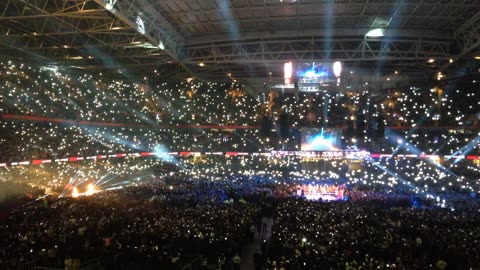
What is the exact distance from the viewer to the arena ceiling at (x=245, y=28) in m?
15.1

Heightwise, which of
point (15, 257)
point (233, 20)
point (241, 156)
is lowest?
point (15, 257)

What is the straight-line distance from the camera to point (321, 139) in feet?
100

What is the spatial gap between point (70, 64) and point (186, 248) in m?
19.2

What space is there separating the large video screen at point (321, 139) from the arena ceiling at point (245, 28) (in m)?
9.26

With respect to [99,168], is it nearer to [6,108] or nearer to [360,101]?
[6,108]

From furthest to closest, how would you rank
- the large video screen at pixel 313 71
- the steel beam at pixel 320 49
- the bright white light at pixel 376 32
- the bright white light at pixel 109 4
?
1. the large video screen at pixel 313 71
2. the steel beam at pixel 320 49
3. the bright white light at pixel 376 32
4. the bright white light at pixel 109 4

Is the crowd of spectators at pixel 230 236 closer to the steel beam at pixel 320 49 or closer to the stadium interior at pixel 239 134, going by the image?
the stadium interior at pixel 239 134

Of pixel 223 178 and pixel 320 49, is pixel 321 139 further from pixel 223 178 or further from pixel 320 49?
pixel 320 49

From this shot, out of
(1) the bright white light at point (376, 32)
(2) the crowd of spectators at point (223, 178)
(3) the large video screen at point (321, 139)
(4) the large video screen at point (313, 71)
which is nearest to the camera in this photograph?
(2) the crowd of spectators at point (223, 178)

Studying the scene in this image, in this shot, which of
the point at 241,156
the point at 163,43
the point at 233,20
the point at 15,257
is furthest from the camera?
the point at 241,156

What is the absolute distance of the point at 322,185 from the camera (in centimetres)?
2491

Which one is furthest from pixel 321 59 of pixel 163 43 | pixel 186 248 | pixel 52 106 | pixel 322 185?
pixel 52 106

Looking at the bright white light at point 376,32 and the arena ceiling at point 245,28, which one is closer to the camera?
A: the arena ceiling at point 245,28

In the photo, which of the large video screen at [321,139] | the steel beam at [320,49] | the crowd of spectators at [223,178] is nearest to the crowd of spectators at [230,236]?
the crowd of spectators at [223,178]
